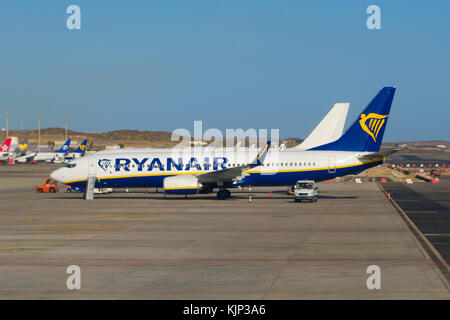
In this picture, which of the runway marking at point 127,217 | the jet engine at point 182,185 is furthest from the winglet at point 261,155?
the runway marking at point 127,217

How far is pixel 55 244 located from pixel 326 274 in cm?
1352

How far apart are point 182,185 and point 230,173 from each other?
14.5ft

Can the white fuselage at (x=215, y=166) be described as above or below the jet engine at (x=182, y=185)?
above

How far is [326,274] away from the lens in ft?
72.5

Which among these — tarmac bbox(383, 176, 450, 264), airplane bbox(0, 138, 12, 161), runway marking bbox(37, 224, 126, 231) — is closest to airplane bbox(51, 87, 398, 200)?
tarmac bbox(383, 176, 450, 264)

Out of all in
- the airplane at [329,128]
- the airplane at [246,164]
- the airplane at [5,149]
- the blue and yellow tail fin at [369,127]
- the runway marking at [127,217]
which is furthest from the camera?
the airplane at [5,149]

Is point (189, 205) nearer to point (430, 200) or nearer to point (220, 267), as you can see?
point (430, 200)

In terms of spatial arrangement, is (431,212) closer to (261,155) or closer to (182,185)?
(261,155)

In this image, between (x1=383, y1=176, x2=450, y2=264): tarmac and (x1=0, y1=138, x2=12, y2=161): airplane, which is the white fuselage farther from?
(x1=0, y1=138, x2=12, y2=161): airplane

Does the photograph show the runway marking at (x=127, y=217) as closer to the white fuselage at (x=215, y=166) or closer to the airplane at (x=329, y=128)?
the white fuselage at (x=215, y=166)

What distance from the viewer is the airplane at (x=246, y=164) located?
2304 inches

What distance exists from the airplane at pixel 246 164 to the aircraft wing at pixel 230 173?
→ 0.30 feet

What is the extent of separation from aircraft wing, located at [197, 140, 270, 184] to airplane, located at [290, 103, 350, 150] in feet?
63.7
